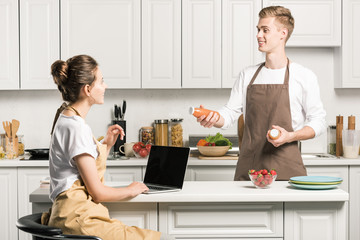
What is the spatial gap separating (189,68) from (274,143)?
1.82 m

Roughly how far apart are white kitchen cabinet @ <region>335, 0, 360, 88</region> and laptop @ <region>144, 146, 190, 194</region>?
255 centimetres

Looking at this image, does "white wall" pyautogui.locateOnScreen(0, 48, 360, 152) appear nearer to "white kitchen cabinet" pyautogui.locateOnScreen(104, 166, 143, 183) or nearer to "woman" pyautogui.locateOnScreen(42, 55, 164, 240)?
"white kitchen cabinet" pyautogui.locateOnScreen(104, 166, 143, 183)

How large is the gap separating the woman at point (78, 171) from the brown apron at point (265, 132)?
3.41 ft

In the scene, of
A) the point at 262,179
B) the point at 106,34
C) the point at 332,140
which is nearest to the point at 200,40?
the point at 106,34

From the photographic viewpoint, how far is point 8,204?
13.6ft

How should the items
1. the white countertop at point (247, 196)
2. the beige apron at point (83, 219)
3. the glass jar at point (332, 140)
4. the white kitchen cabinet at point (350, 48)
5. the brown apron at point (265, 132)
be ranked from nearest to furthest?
1. the beige apron at point (83, 219)
2. the white countertop at point (247, 196)
3. the brown apron at point (265, 132)
4. the white kitchen cabinet at point (350, 48)
5. the glass jar at point (332, 140)

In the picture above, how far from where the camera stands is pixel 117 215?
237 centimetres

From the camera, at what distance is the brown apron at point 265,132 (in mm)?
2916

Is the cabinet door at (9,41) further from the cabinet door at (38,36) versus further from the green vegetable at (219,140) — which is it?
the green vegetable at (219,140)

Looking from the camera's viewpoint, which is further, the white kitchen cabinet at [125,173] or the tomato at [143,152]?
the tomato at [143,152]

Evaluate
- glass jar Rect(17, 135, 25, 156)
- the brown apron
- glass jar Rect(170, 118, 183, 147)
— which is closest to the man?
the brown apron

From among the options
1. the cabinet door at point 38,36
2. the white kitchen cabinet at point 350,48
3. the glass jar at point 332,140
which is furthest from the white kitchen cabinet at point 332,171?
the cabinet door at point 38,36

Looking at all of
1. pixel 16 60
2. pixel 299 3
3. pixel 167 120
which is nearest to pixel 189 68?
pixel 167 120

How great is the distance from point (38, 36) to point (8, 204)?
1407mm
